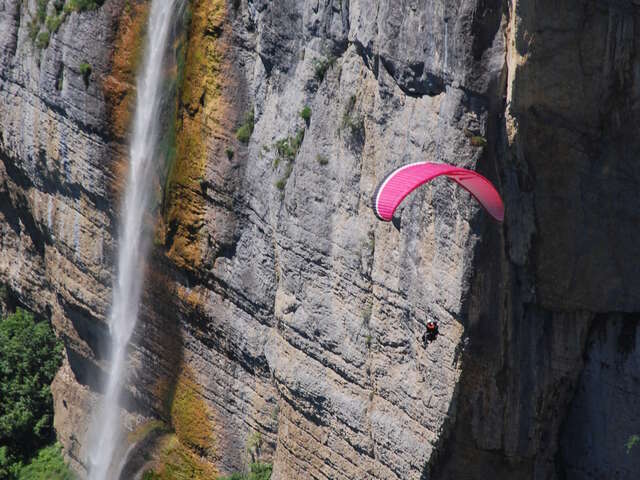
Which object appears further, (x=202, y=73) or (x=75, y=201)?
(x=75, y=201)

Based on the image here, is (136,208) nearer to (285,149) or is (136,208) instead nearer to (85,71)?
(85,71)

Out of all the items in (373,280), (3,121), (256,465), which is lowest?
(256,465)

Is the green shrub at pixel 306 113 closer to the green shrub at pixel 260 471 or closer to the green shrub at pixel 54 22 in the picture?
the green shrub at pixel 260 471

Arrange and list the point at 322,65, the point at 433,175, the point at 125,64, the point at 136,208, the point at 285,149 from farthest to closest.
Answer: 1. the point at 136,208
2. the point at 125,64
3. the point at 285,149
4. the point at 322,65
5. the point at 433,175

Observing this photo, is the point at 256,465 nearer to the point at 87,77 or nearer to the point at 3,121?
the point at 87,77

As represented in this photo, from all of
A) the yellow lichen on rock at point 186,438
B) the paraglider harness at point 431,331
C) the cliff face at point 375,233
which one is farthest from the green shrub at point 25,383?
the paraglider harness at point 431,331

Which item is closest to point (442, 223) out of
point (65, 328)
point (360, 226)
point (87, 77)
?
point (360, 226)

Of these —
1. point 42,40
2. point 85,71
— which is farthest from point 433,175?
point 42,40
